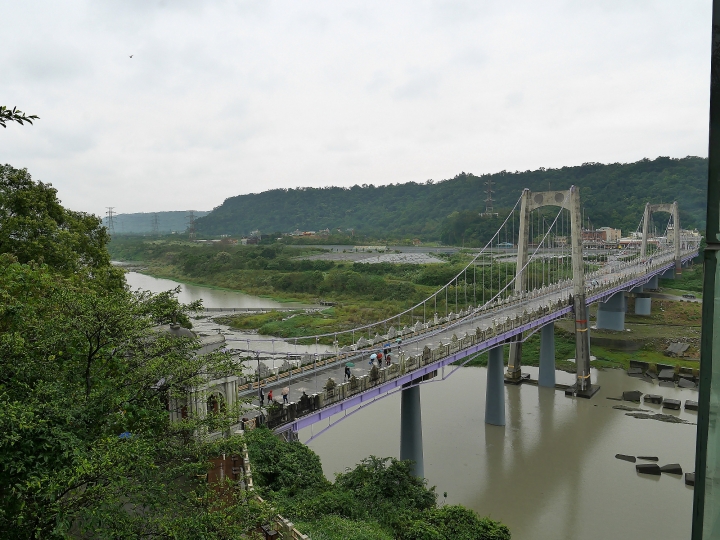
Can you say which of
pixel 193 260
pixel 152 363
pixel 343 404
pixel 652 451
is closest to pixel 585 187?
pixel 193 260

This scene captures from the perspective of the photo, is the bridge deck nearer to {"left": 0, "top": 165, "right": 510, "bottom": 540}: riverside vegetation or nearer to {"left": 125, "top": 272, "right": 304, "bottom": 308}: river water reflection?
{"left": 0, "top": 165, "right": 510, "bottom": 540}: riverside vegetation

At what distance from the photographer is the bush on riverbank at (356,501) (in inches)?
436

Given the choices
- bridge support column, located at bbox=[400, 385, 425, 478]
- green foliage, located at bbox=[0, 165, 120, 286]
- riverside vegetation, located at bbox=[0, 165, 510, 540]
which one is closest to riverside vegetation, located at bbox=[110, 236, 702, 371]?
bridge support column, located at bbox=[400, 385, 425, 478]

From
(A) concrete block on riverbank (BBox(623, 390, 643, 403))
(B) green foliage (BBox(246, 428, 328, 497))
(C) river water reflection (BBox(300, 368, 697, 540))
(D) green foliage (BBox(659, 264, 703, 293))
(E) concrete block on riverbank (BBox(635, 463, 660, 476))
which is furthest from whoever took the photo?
(D) green foliage (BBox(659, 264, 703, 293))

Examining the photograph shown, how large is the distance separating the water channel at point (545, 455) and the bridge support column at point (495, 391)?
451 mm

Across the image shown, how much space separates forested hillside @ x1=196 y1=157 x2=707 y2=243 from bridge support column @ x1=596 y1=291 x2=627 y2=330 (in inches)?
293

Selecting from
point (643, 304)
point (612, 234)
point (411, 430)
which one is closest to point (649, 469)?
point (411, 430)

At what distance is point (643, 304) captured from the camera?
48281 mm

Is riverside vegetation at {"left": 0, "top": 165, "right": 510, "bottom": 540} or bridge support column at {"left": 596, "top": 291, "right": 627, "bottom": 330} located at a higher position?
riverside vegetation at {"left": 0, "top": 165, "right": 510, "bottom": 540}

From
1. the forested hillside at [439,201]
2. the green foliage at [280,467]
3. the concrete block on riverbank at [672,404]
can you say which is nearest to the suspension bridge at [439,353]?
the green foliage at [280,467]

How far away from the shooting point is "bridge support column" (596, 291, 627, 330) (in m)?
42.2

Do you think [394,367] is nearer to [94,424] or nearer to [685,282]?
[94,424]

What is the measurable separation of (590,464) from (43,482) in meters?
20.5

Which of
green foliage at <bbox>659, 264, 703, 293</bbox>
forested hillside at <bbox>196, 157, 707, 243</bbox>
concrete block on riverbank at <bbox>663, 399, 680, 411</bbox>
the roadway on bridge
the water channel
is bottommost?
the water channel
